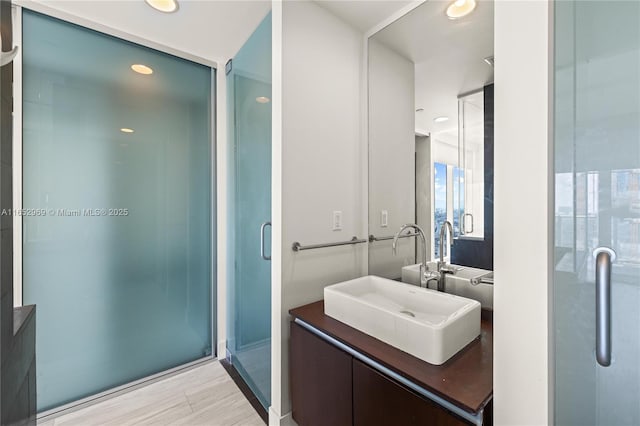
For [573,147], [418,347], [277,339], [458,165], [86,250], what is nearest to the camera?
[573,147]

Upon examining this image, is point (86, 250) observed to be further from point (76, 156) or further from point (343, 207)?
point (343, 207)

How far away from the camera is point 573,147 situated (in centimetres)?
62

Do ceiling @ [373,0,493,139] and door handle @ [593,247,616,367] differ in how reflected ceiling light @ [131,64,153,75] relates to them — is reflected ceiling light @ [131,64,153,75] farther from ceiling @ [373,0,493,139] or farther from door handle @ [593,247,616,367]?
door handle @ [593,247,616,367]

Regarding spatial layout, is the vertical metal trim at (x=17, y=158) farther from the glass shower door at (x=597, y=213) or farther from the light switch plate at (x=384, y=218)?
the glass shower door at (x=597, y=213)

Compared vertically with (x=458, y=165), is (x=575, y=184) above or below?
below

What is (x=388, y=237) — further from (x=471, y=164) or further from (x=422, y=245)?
(x=471, y=164)

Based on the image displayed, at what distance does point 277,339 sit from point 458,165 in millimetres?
1386

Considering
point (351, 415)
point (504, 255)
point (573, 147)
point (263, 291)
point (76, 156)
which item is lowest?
point (351, 415)

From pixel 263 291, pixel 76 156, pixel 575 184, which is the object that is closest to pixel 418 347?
pixel 575 184

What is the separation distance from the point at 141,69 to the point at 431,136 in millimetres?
2105

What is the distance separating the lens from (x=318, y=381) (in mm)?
1329

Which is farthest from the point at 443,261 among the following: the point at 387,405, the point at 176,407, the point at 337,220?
the point at 176,407

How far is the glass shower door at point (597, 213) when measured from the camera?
1.91 feet

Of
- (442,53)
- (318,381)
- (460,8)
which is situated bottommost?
(318,381)
